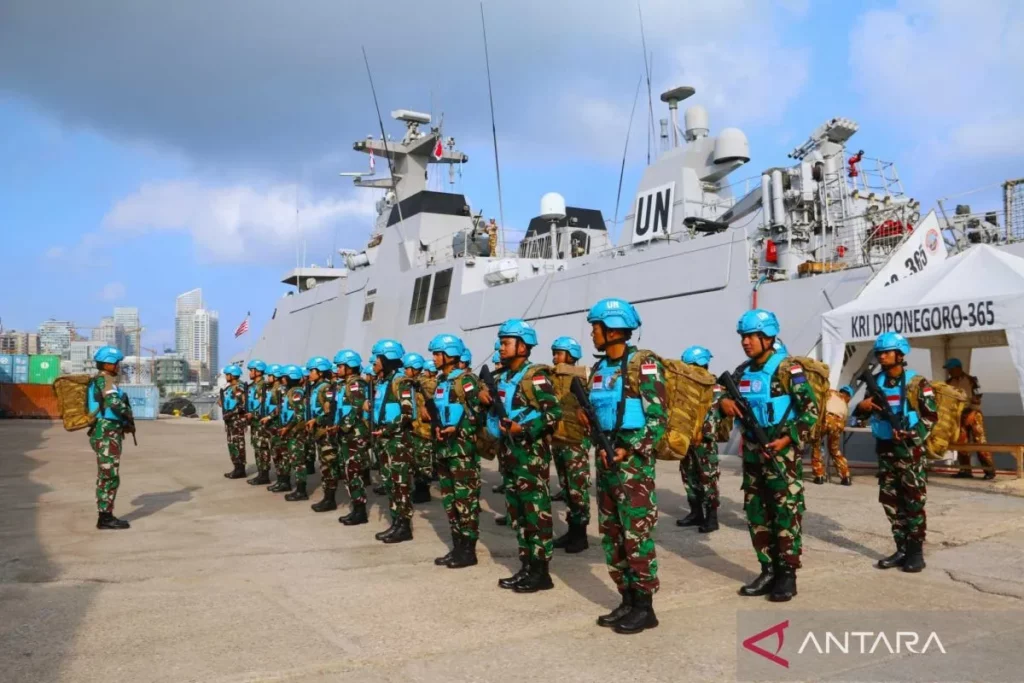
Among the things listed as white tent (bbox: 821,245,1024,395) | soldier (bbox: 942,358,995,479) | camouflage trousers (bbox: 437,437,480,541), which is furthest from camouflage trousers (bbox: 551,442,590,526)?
soldier (bbox: 942,358,995,479)

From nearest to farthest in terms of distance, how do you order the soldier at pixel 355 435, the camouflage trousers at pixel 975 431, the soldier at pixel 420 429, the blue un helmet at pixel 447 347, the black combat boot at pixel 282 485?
the blue un helmet at pixel 447 347 < the soldier at pixel 420 429 < the soldier at pixel 355 435 < the camouflage trousers at pixel 975 431 < the black combat boot at pixel 282 485

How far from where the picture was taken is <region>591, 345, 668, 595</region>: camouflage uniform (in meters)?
3.93

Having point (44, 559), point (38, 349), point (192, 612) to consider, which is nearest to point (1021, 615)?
point (192, 612)

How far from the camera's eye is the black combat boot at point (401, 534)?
253 inches

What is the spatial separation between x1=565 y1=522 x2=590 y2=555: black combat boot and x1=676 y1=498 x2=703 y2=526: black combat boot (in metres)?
1.34

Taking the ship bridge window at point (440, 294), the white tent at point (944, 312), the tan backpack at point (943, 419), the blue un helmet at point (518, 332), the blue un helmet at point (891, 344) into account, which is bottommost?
the tan backpack at point (943, 419)

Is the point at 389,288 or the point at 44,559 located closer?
the point at 44,559

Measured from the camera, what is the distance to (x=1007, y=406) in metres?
10.7

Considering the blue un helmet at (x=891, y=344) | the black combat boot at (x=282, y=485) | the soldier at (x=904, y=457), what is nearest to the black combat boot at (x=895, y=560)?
the soldier at (x=904, y=457)

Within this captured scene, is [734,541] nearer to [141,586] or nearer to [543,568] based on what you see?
[543,568]

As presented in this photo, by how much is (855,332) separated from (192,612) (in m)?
7.91

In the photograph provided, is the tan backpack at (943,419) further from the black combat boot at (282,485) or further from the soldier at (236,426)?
the soldier at (236,426)

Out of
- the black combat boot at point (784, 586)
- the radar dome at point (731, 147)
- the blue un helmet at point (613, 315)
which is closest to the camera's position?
the blue un helmet at point (613, 315)

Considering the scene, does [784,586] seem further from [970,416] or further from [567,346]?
[970,416]
